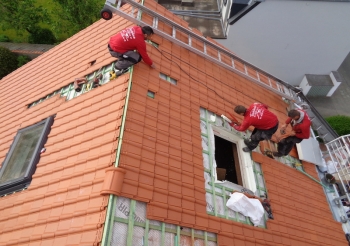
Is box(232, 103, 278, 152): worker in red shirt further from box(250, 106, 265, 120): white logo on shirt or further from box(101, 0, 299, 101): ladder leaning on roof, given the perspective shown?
box(101, 0, 299, 101): ladder leaning on roof

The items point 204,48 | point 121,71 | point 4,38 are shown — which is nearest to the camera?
point 121,71

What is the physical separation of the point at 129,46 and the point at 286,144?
4872mm

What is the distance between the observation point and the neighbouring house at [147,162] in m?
3.88

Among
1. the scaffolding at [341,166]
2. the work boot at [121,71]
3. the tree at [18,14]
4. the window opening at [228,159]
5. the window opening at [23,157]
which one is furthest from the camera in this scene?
the tree at [18,14]

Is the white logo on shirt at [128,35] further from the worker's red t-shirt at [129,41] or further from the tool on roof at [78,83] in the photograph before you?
the tool on roof at [78,83]

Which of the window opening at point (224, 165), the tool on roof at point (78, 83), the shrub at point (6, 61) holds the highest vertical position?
the shrub at point (6, 61)

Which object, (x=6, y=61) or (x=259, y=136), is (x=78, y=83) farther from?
(x=6, y=61)

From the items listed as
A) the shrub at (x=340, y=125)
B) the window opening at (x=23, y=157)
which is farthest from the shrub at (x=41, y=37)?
the shrub at (x=340, y=125)

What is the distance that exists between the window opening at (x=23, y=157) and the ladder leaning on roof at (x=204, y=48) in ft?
10.9

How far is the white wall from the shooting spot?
1074 cm

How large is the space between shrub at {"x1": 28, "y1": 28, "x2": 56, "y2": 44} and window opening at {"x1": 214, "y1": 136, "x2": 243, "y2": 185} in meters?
16.1

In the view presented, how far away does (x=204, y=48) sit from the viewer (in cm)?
Answer: 765

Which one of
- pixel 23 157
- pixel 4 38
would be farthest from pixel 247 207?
pixel 4 38

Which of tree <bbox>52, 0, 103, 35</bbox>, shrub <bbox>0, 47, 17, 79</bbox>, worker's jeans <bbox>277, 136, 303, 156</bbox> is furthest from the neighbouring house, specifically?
shrub <bbox>0, 47, 17, 79</bbox>
